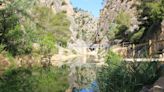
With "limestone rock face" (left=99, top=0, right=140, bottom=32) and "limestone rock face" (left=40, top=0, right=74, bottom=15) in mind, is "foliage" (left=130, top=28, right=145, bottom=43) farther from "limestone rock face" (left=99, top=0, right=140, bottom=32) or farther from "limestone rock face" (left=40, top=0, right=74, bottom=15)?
"limestone rock face" (left=99, top=0, right=140, bottom=32)

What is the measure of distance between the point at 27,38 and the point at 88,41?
8870 cm

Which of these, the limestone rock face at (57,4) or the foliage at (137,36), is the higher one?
the limestone rock face at (57,4)

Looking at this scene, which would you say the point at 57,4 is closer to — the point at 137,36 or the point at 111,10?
the point at 111,10

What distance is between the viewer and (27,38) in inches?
1082

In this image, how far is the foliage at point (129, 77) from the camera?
440 inches

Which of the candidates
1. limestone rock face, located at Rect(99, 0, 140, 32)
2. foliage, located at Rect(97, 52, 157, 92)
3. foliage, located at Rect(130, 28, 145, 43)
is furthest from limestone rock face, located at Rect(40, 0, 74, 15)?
foliage, located at Rect(97, 52, 157, 92)

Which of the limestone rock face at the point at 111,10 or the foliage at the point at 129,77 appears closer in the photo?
the foliage at the point at 129,77

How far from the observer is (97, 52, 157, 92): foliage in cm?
1116

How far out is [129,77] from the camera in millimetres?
11273

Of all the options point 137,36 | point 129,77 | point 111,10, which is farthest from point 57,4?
point 129,77

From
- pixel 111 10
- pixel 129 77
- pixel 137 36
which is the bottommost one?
pixel 129 77

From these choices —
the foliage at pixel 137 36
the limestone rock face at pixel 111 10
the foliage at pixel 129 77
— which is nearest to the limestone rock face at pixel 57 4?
the limestone rock face at pixel 111 10

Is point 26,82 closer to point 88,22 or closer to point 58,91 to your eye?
point 58,91

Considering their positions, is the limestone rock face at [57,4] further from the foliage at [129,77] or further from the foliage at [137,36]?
the foliage at [129,77]
